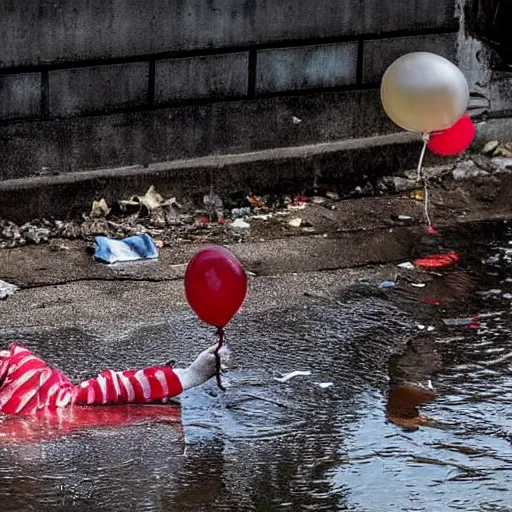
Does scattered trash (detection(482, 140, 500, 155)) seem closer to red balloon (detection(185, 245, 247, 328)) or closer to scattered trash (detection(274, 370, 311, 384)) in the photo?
scattered trash (detection(274, 370, 311, 384))

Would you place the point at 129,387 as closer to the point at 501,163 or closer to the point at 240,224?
the point at 240,224

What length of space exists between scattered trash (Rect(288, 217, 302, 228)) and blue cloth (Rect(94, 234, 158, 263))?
0.90 metres

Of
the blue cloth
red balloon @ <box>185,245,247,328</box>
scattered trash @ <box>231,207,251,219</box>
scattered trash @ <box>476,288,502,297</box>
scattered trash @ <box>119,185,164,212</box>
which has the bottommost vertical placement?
scattered trash @ <box>476,288,502,297</box>

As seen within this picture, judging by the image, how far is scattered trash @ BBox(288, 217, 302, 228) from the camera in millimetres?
7264

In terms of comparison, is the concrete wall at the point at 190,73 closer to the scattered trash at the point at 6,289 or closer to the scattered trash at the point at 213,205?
the scattered trash at the point at 213,205

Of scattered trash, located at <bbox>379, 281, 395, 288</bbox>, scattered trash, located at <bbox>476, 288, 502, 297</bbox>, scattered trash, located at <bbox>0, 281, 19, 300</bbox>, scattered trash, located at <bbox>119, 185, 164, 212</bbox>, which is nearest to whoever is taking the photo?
scattered trash, located at <bbox>0, 281, 19, 300</bbox>

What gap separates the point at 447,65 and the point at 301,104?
155 cm

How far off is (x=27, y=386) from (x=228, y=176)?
9.79 feet

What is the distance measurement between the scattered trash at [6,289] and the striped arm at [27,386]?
124 centimetres

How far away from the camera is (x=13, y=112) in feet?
22.5

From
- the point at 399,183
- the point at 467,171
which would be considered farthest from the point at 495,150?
the point at 399,183

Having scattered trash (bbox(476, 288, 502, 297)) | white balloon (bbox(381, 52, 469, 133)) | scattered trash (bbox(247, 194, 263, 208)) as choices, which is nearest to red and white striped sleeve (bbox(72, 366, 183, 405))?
scattered trash (bbox(476, 288, 502, 297))

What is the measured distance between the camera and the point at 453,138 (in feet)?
23.4

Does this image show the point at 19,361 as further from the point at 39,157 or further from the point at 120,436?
the point at 39,157
